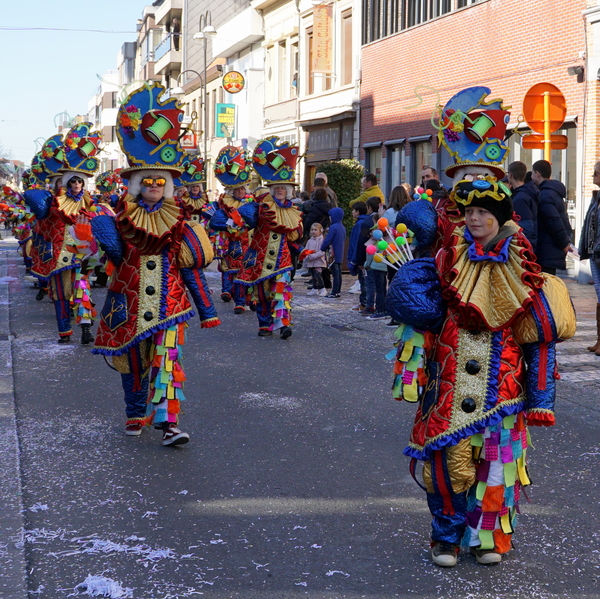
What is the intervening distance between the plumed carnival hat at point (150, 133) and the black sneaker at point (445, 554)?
10.1 feet

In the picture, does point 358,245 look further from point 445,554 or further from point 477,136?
point 445,554

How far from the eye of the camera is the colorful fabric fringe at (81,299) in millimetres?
10133

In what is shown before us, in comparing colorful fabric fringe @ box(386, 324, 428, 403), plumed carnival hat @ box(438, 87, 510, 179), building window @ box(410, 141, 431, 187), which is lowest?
colorful fabric fringe @ box(386, 324, 428, 403)

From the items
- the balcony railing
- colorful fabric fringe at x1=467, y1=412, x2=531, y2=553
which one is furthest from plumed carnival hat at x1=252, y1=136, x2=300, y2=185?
the balcony railing

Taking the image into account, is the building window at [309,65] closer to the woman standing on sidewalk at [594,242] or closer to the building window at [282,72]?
the building window at [282,72]

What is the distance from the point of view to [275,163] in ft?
36.0

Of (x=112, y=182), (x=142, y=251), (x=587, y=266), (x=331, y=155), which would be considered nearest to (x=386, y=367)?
(x=142, y=251)

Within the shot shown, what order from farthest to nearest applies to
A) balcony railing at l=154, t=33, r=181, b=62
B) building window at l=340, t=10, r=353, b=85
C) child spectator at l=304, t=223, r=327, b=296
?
balcony railing at l=154, t=33, r=181, b=62, building window at l=340, t=10, r=353, b=85, child spectator at l=304, t=223, r=327, b=296

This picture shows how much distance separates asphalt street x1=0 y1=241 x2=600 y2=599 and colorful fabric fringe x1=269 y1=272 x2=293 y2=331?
1851 mm

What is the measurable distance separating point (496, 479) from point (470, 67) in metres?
18.0

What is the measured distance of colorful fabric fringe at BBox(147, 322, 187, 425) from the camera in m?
5.91

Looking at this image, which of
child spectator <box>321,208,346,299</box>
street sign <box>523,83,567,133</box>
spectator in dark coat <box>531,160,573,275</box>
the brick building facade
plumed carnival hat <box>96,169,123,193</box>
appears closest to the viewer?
spectator in dark coat <box>531,160,573,275</box>

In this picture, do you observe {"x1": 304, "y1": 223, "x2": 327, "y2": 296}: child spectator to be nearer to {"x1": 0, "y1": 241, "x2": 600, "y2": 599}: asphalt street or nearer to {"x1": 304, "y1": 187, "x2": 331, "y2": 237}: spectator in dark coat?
{"x1": 304, "y1": 187, "x2": 331, "y2": 237}: spectator in dark coat

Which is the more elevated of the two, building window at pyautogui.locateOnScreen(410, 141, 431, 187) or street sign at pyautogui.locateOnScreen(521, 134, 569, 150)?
building window at pyautogui.locateOnScreen(410, 141, 431, 187)
